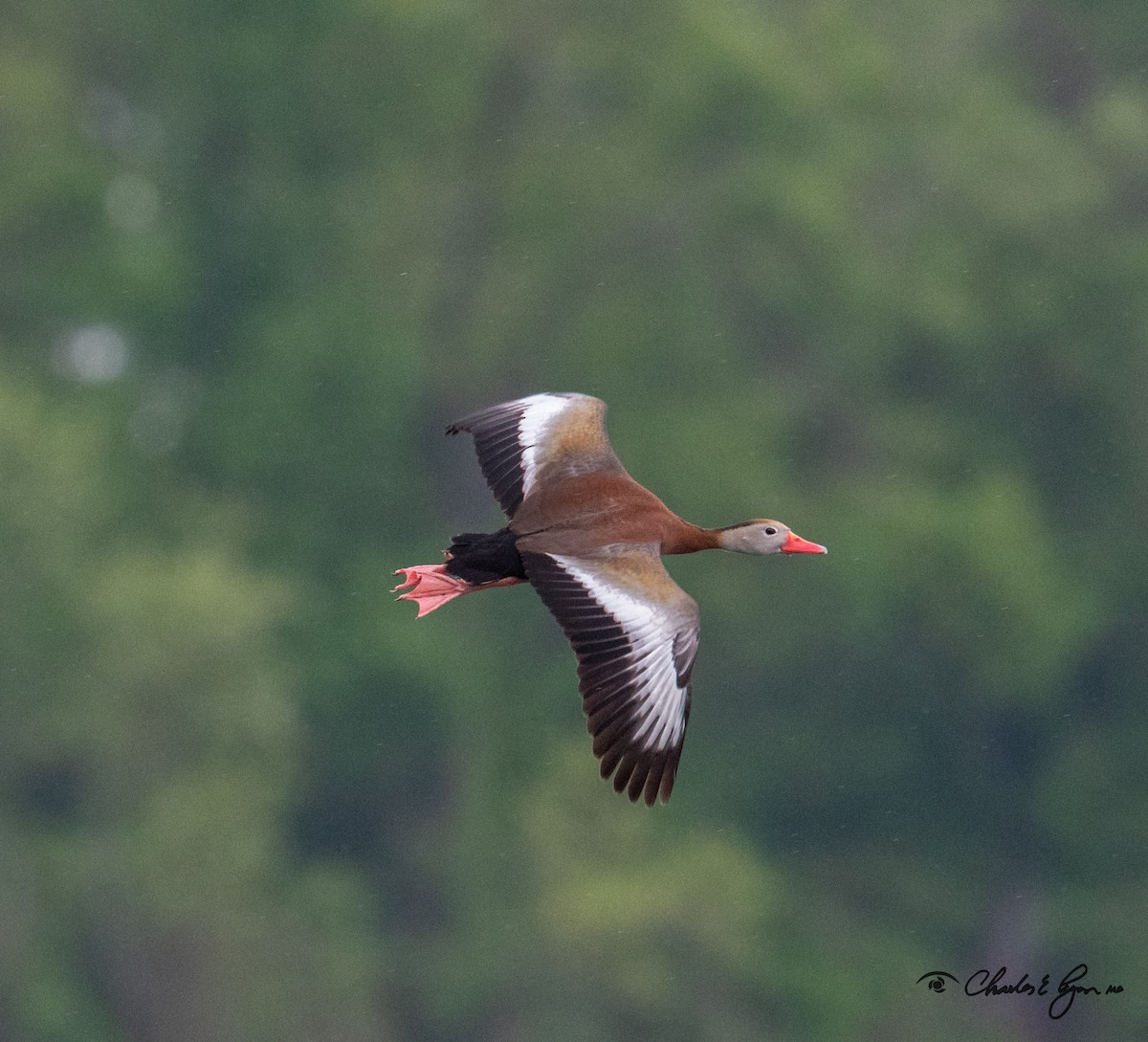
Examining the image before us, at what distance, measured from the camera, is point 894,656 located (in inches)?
1534

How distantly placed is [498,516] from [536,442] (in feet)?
84.2

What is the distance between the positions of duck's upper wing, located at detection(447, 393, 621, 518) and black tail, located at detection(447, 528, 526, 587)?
24.0 inches

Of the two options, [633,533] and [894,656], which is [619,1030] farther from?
[633,533]

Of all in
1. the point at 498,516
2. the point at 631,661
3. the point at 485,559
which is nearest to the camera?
the point at 631,661

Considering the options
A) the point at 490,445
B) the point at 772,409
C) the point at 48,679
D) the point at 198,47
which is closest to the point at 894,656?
the point at 772,409

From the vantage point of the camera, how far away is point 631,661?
35.4 feet

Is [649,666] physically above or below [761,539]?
below

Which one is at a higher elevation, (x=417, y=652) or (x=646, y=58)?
(x=646, y=58)

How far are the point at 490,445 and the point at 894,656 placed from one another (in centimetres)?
2706

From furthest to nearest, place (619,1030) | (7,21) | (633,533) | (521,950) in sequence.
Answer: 1. (7,21)
2. (521,950)
3. (619,1030)
4. (633,533)

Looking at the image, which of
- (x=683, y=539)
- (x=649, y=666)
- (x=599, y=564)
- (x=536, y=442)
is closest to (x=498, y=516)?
(x=536, y=442)

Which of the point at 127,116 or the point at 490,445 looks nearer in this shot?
the point at 490,445

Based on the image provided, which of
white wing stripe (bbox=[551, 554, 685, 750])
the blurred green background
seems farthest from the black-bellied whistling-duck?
the blurred green background

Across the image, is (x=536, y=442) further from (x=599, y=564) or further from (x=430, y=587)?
(x=599, y=564)
